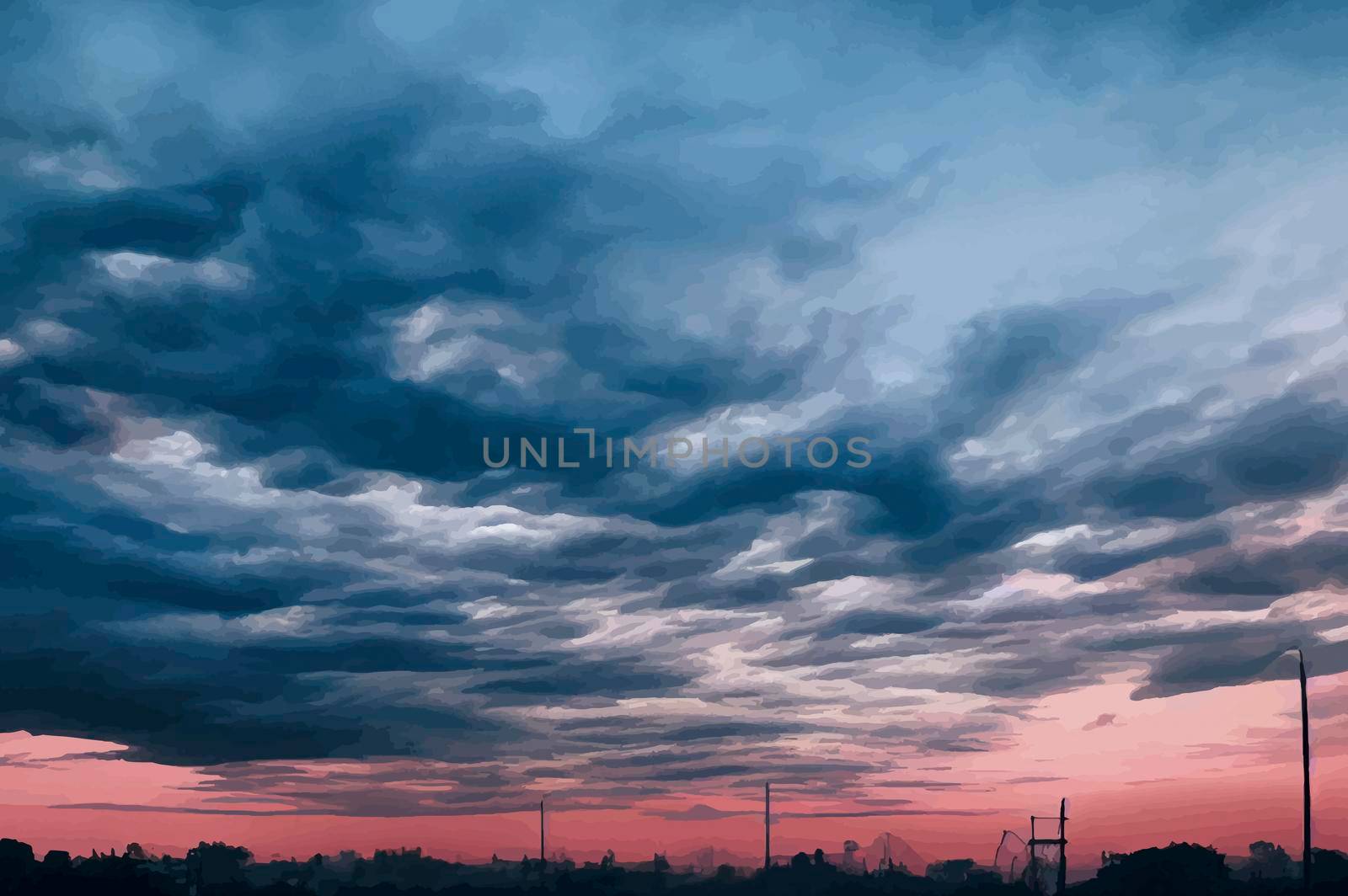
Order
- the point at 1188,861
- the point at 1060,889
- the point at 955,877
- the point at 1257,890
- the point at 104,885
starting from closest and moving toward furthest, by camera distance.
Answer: the point at 1060,889 < the point at 1257,890 < the point at 1188,861 < the point at 104,885 < the point at 955,877

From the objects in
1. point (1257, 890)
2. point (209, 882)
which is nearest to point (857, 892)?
point (1257, 890)

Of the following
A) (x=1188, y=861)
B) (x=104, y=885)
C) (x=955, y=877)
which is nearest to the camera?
(x=1188, y=861)

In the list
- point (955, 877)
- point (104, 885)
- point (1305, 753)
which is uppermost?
point (1305, 753)

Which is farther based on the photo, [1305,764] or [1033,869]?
[1033,869]

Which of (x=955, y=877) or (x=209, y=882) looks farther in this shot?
(x=955, y=877)

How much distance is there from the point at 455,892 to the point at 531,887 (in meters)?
11.2

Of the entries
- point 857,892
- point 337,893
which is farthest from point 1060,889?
point 337,893

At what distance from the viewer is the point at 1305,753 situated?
178 feet

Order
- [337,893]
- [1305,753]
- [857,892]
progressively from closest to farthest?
[1305,753] < [857,892] < [337,893]

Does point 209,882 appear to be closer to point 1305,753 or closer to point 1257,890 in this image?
point 1257,890

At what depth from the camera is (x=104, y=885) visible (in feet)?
331

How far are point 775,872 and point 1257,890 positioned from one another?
68367 millimetres

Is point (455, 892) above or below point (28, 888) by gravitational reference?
below

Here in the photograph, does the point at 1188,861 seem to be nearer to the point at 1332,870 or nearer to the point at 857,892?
the point at 1332,870
